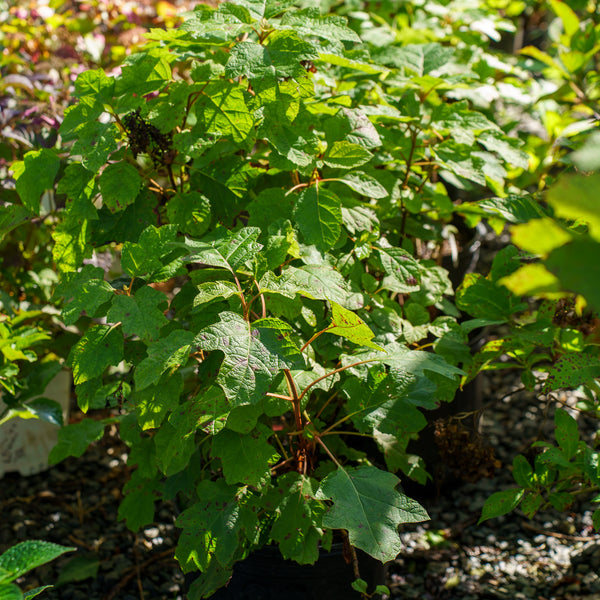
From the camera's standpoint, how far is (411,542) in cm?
191

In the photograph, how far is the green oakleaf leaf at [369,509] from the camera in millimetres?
1080

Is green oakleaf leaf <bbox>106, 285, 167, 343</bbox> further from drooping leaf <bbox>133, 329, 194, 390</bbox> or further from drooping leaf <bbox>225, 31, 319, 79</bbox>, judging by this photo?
drooping leaf <bbox>225, 31, 319, 79</bbox>

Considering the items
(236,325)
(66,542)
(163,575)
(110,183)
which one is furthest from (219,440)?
(66,542)

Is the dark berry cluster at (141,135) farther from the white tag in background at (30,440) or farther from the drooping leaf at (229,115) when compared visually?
the white tag in background at (30,440)

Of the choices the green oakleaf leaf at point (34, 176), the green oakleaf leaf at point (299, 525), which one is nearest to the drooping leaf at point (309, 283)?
the green oakleaf leaf at point (299, 525)

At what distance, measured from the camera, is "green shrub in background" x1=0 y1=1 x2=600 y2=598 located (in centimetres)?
113

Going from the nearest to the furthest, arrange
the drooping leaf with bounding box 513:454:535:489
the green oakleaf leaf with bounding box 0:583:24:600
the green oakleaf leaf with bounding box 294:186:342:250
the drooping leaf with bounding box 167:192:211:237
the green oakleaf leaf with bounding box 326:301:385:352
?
the green oakleaf leaf with bounding box 0:583:24:600 < the green oakleaf leaf with bounding box 326:301:385:352 < the green oakleaf leaf with bounding box 294:186:342:250 < the drooping leaf with bounding box 167:192:211:237 < the drooping leaf with bounding box 513:454:535:489

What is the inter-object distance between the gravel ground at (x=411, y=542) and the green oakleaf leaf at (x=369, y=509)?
568 mm

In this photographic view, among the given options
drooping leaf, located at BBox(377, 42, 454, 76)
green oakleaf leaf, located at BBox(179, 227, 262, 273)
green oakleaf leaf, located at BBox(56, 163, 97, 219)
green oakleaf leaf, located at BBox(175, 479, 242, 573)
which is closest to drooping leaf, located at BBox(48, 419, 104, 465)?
green oakleaf leaf, located at BBox(175, 479, 242, 573)

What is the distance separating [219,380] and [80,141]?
57 centimetres

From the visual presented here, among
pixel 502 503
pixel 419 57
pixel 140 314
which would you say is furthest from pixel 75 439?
pixel 419 57

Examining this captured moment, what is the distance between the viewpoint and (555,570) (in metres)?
1.79

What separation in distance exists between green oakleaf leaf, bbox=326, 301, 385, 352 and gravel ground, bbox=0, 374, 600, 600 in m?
0.67

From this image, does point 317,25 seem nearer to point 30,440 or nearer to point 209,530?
point 209,530
